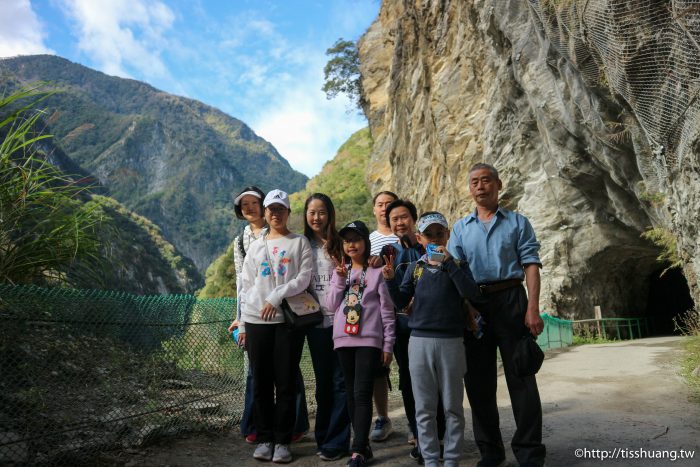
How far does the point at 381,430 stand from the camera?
4.29 meters

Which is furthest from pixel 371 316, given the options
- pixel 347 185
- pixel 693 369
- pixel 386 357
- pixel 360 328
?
pixel 347 185

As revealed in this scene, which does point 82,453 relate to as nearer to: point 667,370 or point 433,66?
point 667,370

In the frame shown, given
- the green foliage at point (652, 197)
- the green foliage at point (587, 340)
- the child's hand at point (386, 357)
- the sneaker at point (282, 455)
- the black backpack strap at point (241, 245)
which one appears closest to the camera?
the child's hand at point (386, 357)

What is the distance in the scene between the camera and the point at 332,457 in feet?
12.3

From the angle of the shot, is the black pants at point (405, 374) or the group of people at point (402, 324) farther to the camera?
the black pants at point (405, 374)

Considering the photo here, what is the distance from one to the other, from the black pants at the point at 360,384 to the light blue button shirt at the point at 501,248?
3.04ft

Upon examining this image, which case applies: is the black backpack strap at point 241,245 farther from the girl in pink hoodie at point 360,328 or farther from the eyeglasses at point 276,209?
the girl in pink hoodie at point 360,328

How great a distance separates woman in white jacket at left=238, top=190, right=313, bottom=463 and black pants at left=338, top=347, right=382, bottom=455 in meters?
0.46

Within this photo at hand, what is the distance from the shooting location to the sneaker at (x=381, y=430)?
4266 millimetres

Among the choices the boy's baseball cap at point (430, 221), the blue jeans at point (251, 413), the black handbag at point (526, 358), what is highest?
the boy's baseball cap at point (430, 221)

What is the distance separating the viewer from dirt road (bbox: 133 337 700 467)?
11.9ft

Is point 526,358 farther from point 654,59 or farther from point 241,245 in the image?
point 654,59

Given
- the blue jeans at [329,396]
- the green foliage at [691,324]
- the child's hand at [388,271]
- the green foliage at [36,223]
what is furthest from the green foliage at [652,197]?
the green foliage at [36,223]

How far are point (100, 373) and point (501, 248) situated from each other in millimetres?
2942
